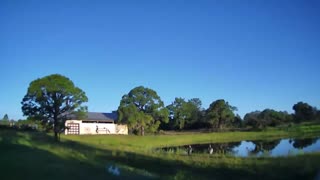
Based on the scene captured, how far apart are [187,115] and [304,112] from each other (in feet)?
121

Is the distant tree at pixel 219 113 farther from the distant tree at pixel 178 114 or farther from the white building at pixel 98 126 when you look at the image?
the white building at pixel 98 126

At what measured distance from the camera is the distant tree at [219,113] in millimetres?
107856

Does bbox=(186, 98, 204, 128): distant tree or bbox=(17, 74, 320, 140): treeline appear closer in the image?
bbox=(17, 74, 320, 140): treeline

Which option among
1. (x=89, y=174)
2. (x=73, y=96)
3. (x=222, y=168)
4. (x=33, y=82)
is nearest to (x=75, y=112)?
(x=73, y=96)

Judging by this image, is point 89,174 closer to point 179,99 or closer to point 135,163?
point 135,163

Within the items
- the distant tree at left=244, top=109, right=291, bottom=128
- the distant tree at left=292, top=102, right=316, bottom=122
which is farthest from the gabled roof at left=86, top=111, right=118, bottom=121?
the distant tree at left=292, top=102, right=316, bottom=122

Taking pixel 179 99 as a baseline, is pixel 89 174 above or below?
below

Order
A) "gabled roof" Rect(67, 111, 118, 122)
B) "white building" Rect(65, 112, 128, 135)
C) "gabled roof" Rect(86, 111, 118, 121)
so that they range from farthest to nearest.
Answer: "gabled roof" Rect(86, 111, 118, 121)
"gabled roof" Rect(67, 111, 118, 122)
"white building" Rect(65, 112, 128, 135)

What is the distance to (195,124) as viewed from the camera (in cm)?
11475

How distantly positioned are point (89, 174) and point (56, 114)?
38.7m

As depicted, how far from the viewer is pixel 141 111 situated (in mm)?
82500

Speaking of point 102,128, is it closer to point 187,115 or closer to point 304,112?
point 187,115

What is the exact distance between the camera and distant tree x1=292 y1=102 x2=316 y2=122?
118 meters

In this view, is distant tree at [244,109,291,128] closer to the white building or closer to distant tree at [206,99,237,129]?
distant tree at [206,99,237,129]
